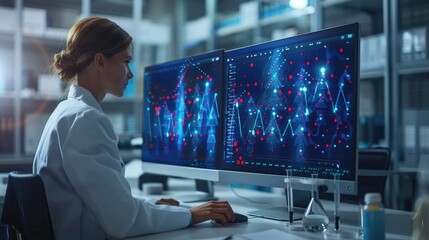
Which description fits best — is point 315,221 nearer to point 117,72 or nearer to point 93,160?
point 93,160

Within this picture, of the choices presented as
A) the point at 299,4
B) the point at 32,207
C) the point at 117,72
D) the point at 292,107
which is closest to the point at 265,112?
the point at 292,107

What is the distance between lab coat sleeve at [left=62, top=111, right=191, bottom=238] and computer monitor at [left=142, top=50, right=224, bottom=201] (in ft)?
1.47

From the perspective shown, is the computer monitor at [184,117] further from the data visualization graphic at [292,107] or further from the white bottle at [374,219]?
the white bottle at [374,219]

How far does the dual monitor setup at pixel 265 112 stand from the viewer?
45.5 inches

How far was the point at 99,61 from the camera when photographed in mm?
1279

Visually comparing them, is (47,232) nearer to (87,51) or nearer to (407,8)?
(87,51)

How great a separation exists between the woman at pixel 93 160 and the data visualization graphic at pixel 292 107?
0.23m

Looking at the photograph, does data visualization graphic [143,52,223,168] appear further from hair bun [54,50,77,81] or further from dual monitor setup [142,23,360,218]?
hair bun [54,50,77,81]

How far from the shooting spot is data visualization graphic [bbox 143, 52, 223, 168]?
1.53 m

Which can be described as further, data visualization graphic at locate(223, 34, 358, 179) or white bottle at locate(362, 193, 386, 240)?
data visualization graphic at locate(223, 34, 358, 179)

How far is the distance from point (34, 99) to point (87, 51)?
8.84 ft

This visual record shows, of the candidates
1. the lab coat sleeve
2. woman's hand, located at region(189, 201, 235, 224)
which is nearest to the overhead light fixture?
woman's hand, located at region(189, 201, 235, 224)

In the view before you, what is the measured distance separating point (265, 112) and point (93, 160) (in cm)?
55

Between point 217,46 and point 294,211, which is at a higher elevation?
point 217,46
